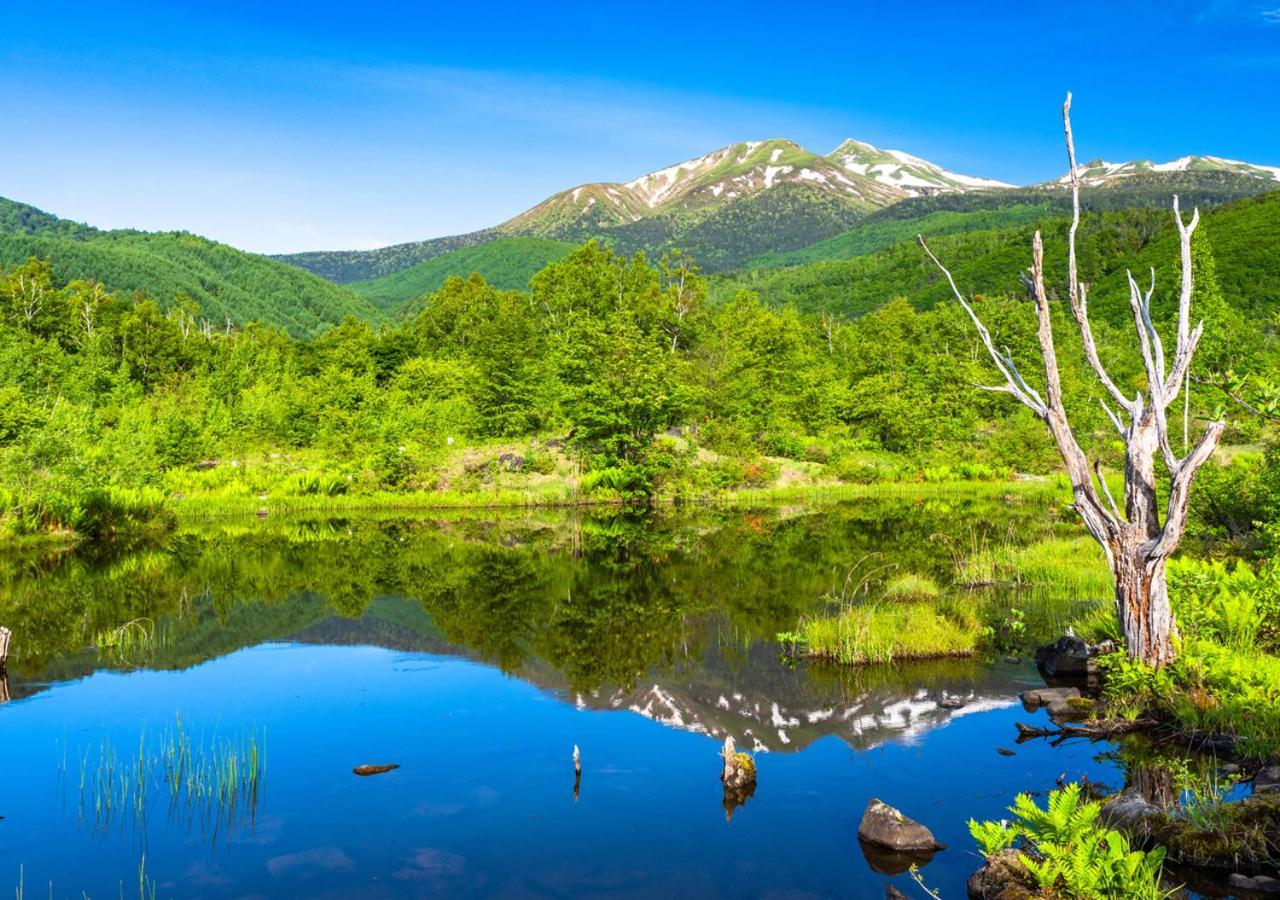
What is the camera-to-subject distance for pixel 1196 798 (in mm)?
8211

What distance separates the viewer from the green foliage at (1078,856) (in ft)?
21.2

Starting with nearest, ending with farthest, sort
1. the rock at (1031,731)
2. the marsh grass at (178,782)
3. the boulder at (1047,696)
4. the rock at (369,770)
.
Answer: the marsh grass at (178,782)
the rock at (369,770)
the rock at (1031,731)
the boulder at (1047,696)

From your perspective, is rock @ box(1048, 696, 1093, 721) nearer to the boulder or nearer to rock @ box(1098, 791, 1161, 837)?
the boulder

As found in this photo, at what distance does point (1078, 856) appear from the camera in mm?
6543

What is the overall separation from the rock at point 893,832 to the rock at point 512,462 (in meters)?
34.6

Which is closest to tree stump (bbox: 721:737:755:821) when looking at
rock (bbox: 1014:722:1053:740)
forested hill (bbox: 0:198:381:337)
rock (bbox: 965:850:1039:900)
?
rock (bbox: 965:850:1039:900)

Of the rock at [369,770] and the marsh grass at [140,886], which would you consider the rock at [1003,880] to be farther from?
the marsh grass at [140,886]

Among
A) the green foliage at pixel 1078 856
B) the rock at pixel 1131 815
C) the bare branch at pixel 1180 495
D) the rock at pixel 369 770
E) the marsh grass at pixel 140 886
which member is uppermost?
the bare branch at pixel 1180 495

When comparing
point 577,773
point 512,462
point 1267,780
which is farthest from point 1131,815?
point 512,462

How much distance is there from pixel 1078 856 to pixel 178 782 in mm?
9881

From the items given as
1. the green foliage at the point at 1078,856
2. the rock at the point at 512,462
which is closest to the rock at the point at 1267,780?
the green foliage at the point at 1078,856

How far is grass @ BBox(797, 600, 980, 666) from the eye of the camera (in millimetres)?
14734

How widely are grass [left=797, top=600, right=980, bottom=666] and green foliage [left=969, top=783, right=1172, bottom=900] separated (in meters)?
7.40

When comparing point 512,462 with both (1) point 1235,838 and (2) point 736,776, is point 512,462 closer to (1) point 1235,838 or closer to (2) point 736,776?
(2) point 736,776
